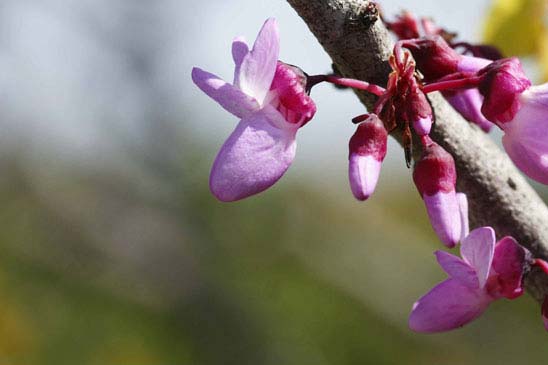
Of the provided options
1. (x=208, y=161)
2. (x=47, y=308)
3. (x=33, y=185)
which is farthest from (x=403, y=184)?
(x=33, y=185)

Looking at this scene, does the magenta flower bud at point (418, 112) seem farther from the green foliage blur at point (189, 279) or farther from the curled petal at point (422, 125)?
the green foliage blur at point (189, 279)

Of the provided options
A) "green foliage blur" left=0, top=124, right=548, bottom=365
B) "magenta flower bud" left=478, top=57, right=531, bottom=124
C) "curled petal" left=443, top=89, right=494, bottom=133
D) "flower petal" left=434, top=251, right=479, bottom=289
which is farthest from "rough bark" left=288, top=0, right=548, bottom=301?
"green foliage blur" left=0, top=124, right=548, bottom=365

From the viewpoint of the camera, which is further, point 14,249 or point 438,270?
point 14,249

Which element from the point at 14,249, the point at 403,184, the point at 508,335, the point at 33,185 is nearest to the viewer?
the point at 33,185

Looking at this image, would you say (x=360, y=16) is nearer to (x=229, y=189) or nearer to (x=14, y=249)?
(x=229, y=189)

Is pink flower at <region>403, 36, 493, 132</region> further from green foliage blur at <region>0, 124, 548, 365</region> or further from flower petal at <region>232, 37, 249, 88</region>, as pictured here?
green foliage blur at <region>0, 124, 548, 365</region>

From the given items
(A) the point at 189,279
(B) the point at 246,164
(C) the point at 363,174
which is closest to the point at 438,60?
(C) the point at 363,174
